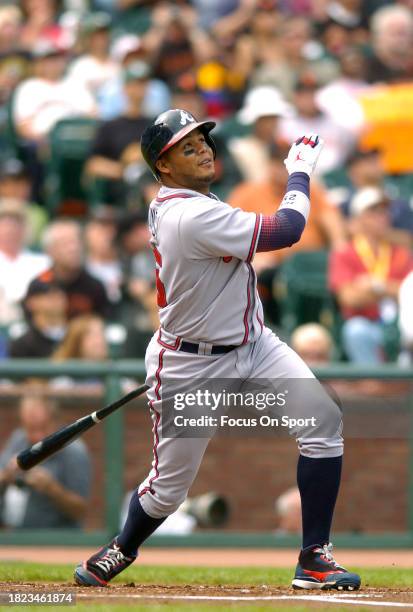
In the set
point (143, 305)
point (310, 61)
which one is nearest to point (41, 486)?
point (143, 305)

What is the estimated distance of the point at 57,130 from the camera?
1138cm

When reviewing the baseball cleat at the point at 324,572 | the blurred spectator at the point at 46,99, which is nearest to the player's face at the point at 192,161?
the baseball cleat at the point at 324,572

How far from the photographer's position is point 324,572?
5.18 meters

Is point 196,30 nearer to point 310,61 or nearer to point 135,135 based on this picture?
point 310,61

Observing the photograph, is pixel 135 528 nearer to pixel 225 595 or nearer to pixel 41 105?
pixel 225 595

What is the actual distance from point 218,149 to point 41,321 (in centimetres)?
252

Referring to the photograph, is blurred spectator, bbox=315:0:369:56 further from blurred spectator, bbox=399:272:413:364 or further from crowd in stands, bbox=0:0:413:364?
blurred spectator, bbox=399:272:413:364

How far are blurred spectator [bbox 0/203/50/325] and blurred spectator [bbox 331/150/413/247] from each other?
2440mm

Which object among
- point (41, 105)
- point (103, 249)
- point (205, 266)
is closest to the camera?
point (205, 266)

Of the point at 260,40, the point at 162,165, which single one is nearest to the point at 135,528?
the point at 162,165

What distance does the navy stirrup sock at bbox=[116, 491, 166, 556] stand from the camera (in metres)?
5.31

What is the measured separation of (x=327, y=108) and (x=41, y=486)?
16.3 ft

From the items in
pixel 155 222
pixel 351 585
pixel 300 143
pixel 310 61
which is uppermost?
pixel 310 61

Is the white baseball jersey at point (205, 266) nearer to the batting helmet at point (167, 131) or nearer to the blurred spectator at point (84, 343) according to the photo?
the batting helmet at point (167, 131)
